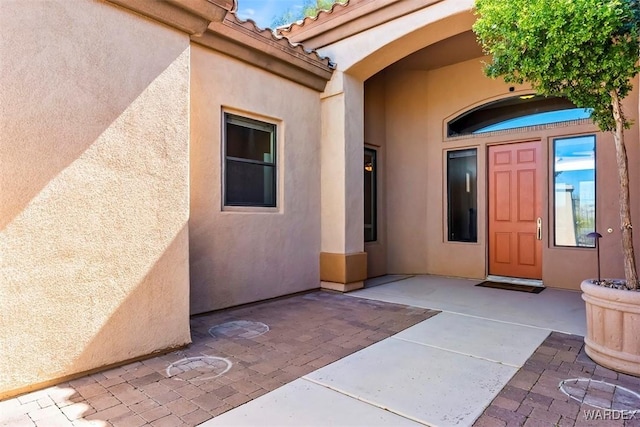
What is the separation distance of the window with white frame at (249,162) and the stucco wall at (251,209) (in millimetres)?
114

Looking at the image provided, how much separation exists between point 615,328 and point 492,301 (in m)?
2.37

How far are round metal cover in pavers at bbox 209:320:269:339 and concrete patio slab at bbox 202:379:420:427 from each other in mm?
1337

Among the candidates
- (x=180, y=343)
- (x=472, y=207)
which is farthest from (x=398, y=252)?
(x=180, y=343)

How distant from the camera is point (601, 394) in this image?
2666 mm

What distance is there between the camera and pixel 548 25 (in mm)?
2992

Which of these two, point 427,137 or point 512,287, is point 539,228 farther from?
point 427,137

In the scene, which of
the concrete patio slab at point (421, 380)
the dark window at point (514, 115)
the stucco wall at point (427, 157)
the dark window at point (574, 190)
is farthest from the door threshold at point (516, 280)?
the concrete patio slab at point (421, 380)

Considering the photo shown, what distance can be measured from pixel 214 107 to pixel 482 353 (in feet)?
13.2

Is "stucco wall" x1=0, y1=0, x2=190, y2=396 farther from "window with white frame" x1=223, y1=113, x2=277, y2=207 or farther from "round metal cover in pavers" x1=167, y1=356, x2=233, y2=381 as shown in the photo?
"window with white frame" x1=223, y1=113, x2=277, y2=207

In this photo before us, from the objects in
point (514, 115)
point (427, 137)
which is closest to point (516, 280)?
point (514, 115)

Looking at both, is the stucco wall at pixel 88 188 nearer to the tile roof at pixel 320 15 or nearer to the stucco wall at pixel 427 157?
the tile roof at pixel 320 15

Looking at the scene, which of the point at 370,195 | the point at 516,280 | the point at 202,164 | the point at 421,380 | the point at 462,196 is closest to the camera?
the point at 421,380

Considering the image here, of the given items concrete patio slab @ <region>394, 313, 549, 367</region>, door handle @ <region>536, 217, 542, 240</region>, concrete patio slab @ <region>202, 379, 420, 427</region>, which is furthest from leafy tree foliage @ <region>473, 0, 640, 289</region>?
door handle @ <region>536, 217, 542, 240</region>

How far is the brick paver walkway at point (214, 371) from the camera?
2406 millimetres
